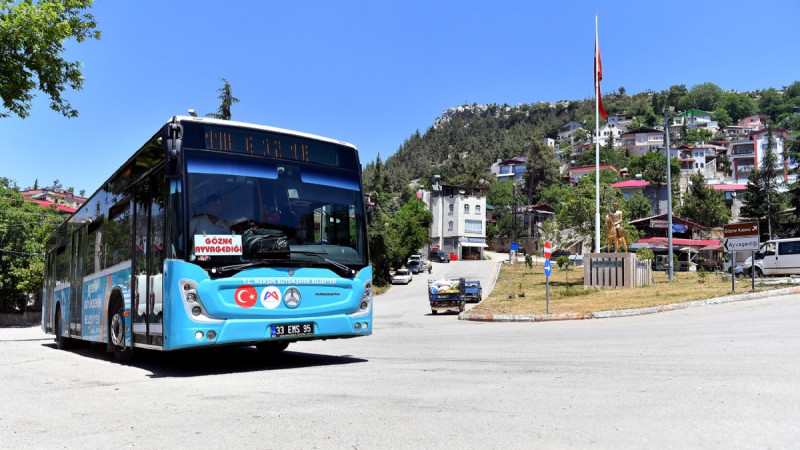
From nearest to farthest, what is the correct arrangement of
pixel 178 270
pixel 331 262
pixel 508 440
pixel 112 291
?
pixel 508 440
pixel 178 270
pixel 331 262
pixel 112 291

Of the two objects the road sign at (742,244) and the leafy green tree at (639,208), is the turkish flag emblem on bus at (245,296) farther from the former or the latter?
the leafy green tree at (639,208)

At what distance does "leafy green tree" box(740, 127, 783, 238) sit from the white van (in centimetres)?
4759

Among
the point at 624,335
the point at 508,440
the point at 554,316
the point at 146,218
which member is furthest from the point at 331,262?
the point at 554,316

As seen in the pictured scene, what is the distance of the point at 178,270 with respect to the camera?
27.2 ft

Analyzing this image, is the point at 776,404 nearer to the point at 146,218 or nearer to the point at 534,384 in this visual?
the point at 534,384

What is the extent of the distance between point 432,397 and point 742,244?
1852 centimetres

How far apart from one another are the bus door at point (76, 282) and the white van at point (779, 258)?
29.4 meters

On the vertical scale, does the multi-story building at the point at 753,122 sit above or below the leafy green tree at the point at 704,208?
above

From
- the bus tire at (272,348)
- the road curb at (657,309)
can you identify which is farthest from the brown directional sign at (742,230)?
the bus tire at (272,348)

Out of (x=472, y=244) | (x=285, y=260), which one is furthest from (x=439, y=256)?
(x=285, y=260)

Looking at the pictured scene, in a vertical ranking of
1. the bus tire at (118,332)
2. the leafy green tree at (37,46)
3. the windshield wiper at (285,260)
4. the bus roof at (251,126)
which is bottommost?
the bus tire at (118,332)

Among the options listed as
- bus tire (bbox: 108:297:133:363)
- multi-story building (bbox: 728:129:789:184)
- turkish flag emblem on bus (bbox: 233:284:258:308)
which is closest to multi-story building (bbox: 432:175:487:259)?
multi-story building (bbox: 728:129:789:184)

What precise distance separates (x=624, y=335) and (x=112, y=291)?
34.2 ft

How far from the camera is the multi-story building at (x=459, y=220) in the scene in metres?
101
